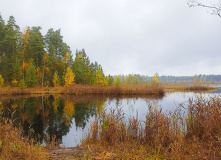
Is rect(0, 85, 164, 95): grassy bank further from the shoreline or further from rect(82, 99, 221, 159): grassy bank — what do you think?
rect(82, 99, 221, 159): grassy bank

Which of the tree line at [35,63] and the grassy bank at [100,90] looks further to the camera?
the tree line at [35,63]

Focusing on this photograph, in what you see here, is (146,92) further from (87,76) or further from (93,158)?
(93,158)

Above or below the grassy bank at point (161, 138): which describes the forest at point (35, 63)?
above

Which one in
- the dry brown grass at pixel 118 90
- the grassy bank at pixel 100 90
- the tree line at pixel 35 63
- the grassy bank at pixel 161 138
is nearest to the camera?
the grassy bank at pixel 161 138

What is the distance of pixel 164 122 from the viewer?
6.38 metres

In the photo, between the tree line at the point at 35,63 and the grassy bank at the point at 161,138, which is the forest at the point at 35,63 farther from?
the grassy bank at the point at 161,138

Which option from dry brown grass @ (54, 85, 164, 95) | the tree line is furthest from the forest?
dry brown grass @ (54, 85, 164, 95)

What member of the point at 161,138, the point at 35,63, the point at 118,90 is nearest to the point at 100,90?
the point at 118,90

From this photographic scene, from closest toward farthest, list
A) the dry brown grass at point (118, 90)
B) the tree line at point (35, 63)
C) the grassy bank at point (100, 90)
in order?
the grassy bank at point (100, 90)
the dry brown grass at point (118, 90)
the tree line at point (35, 63)

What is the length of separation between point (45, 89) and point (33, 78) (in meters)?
4.01

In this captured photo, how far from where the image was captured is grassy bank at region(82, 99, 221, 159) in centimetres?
497

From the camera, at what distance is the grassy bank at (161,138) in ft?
16.3

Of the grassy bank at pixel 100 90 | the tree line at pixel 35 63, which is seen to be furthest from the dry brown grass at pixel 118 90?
the tree line at pixel 35 63

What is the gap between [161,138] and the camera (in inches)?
230
